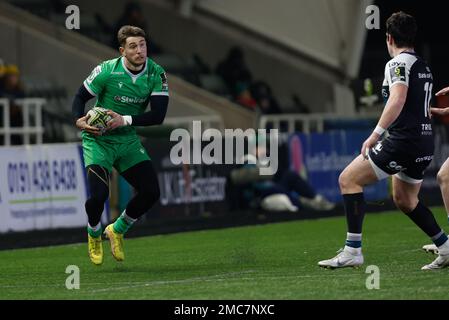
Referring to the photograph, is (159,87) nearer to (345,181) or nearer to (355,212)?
(345,181)

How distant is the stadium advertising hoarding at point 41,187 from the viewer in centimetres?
2020

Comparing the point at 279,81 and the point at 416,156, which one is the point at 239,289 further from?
the point at 279,81

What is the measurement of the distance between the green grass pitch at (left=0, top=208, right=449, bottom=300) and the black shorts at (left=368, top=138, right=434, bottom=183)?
963mm

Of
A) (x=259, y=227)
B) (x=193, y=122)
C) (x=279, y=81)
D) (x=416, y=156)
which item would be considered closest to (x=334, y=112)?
(x=279, y=81)

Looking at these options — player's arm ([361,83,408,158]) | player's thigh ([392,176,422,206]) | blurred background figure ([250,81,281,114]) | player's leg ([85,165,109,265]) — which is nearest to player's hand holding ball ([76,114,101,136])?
player's leg ([85,165,109,265])

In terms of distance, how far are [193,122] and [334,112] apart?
7125mm

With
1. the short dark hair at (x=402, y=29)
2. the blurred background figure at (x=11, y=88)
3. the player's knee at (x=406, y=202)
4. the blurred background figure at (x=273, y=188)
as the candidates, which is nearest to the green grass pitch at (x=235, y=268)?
the player's knee at (x=406, y=202)

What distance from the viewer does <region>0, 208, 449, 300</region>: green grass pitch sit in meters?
10.7

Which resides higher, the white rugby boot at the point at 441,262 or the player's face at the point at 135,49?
the player's face at the point at 135,49

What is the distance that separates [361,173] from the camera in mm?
12086

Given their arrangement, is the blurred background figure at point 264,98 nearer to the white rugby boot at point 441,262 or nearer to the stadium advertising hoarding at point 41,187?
the stadium advertising hoarding at point 41,187

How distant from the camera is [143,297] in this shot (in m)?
10.6

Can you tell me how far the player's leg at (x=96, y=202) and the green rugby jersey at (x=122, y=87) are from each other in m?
0.40
